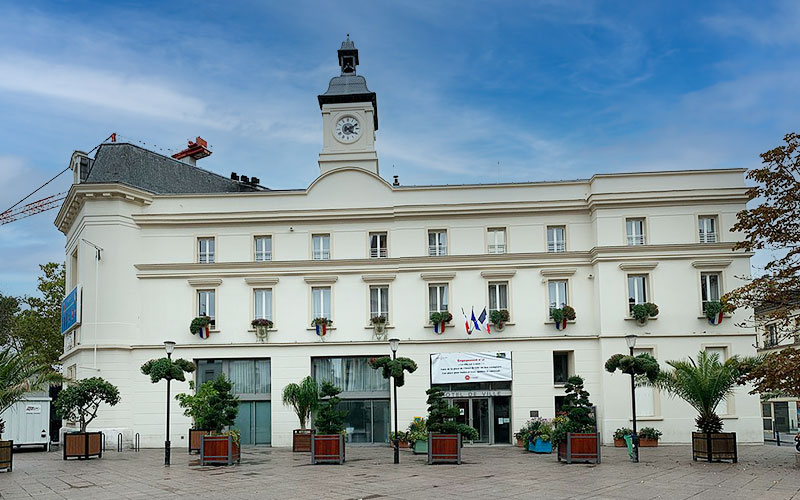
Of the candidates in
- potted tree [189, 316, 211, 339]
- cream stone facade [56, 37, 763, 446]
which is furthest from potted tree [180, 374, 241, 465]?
cream stone facade [56, 37, 763, 446]

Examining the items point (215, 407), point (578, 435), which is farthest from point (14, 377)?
point (578, 435)

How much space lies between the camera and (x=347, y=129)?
1629 inches

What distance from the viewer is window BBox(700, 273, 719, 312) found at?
3488cm

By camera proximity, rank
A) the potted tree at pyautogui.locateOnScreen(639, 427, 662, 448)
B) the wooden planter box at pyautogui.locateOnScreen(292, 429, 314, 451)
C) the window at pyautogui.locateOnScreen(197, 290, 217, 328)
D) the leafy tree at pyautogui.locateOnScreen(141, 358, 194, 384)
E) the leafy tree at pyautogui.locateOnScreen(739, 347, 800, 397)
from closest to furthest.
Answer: the leafy tree at pyautogui.locateOnScreen(739, 347, 800, 397), the leafy tree at pyautogui.locateOnScreen(141, 358, 194, 384), the wooden planter box at pyautogui.locateOnScreen(292, 429, 314, 451), the potted tree at pyautogui.locateOnScreen(639, 427, 662, 448), the window at pyautogui.locateOnScreen(197, 290, 217, 328)

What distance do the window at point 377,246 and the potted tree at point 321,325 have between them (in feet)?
11.9

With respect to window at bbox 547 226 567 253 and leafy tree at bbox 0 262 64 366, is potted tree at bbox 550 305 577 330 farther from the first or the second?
leafy tree at bbox 0 262 64 366

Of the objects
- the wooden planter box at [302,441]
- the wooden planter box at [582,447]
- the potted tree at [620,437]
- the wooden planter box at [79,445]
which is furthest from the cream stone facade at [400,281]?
the wooden planter box at [582,447]

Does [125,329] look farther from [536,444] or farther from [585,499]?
[585,499]

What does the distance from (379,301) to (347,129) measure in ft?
32.4

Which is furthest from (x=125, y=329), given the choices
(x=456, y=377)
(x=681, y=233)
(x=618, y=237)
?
(x=681, y=233)

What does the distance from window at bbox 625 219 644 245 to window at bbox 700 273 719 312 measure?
9.82 feet

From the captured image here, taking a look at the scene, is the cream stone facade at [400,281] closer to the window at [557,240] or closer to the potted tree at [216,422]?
the window at [557,240]

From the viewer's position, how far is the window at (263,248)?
123 feet

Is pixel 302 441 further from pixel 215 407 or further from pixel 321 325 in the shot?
pixel 215 407
